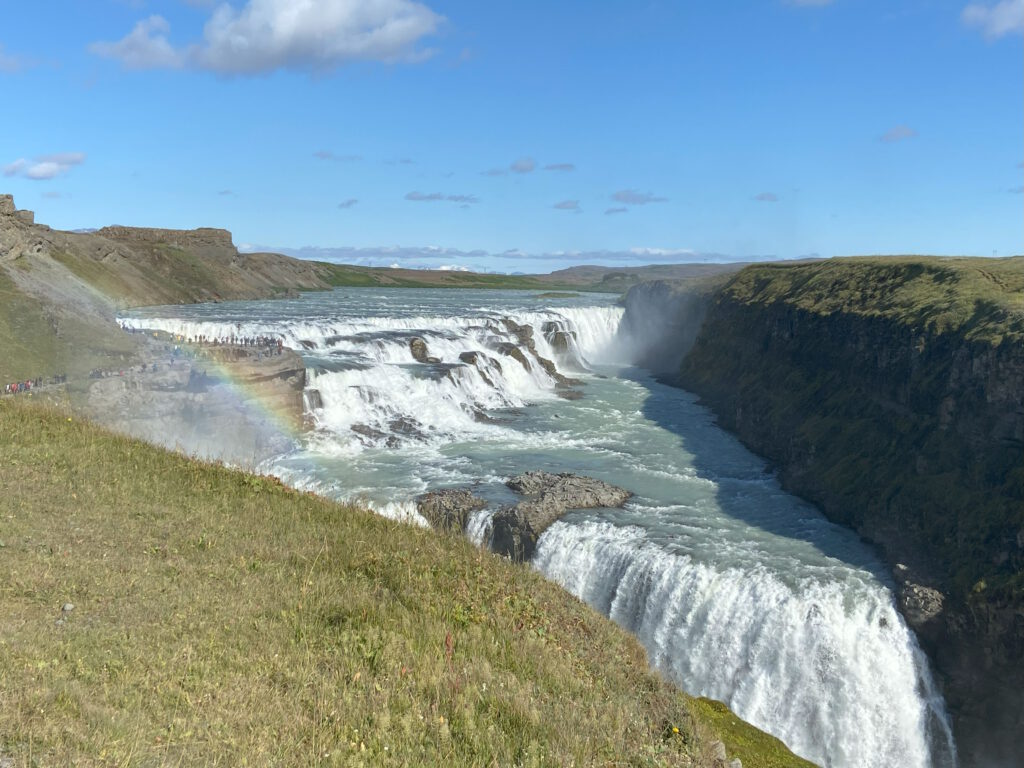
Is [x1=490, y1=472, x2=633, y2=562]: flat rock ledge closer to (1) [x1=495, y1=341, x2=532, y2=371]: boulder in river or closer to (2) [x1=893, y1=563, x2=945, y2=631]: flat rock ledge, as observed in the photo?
(2) [x1=893, y1=563, x2=945, y2=631]: flat rock ledge

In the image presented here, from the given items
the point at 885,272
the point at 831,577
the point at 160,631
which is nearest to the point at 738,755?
the point at 160,631

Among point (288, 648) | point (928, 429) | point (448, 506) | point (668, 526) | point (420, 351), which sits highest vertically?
point (420, 351)

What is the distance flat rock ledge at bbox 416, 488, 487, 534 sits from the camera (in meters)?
26.1

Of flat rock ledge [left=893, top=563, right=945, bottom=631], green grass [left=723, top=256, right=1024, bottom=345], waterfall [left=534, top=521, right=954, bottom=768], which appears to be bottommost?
waterfall [left=534, top=521, right=954, bottom=768]

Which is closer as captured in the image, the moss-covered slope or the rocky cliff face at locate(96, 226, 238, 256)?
the moss-covered slope

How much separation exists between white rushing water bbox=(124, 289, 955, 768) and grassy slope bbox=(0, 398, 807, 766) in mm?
2965

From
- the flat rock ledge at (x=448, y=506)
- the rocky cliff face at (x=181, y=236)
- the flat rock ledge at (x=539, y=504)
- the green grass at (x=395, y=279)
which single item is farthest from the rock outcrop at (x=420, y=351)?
the green grass at (x=395, y=279)

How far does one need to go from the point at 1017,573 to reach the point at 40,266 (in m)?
67.7

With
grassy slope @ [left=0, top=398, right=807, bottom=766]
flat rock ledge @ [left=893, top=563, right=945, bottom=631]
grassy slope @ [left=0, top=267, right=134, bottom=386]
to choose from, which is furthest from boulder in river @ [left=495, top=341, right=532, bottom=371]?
grassy slope @ [left=0, top=398, right=807, bottom=766]

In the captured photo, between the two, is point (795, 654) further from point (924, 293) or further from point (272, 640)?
point (924, 293)

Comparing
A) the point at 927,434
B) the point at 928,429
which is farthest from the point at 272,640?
the point at 928,429

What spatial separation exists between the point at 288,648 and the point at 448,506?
19.1m

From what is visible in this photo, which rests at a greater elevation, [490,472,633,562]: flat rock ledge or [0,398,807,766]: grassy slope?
[0,398,807,766]: grassy slope

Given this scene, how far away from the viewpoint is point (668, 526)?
25.7m
